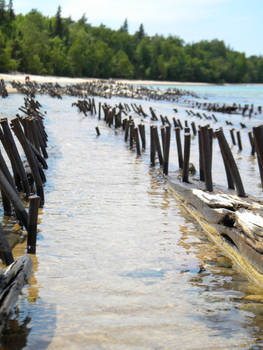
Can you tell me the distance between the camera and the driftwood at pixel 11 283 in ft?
11.8

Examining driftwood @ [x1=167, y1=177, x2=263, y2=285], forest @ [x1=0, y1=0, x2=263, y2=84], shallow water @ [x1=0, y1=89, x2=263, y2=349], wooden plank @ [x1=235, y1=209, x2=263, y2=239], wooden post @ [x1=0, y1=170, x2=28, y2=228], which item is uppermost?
forest @ [x1=0, y1=0, x2=263, y2=84]

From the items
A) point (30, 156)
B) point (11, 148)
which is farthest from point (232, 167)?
point (11, 148)

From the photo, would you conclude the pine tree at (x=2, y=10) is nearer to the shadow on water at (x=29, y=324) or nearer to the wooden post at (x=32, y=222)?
the wooden post at (x=32, y=222)

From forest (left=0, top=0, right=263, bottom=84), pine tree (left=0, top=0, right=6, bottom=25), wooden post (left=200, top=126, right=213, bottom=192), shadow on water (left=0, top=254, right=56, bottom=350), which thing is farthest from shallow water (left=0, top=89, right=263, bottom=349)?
pine tree (left=0, top=0, right=6, bottom=25)

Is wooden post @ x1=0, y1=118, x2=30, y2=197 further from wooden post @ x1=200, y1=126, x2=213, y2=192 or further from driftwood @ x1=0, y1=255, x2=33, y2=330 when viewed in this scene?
driftwood @ x1=0, y1=255, x2=33, y2=330

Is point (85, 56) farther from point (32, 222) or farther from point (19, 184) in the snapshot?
point (32, 222)

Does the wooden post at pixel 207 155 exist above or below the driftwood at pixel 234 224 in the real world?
above

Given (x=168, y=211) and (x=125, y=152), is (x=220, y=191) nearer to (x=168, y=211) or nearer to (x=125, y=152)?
(x=168, y=211)

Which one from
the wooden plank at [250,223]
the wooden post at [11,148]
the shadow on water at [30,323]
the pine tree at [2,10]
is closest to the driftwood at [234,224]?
the wooden plank at [250,223]

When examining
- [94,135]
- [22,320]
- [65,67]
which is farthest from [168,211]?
[65,67]

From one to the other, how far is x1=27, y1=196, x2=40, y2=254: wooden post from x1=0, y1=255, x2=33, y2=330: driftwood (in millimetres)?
855

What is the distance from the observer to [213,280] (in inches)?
205

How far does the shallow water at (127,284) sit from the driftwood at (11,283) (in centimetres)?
30

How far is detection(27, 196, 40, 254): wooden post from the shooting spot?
510cm
